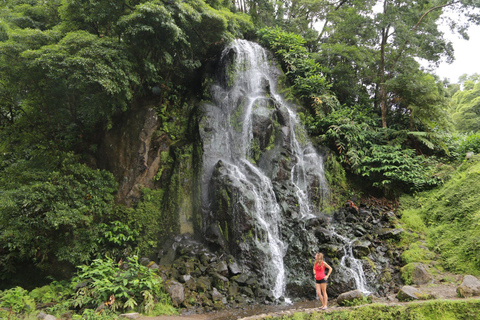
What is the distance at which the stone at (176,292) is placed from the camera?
6797 millimetres

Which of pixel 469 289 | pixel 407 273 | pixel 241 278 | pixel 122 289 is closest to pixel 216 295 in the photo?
pixel 241 278

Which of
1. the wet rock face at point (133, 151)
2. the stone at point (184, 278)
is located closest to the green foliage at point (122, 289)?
the stone at point (184, 278)

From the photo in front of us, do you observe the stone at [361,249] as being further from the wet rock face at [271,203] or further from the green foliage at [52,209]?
the green foliage at [52,209]

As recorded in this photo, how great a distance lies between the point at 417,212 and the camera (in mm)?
10078

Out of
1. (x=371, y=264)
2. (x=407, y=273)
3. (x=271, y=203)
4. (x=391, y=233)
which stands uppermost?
(x=271, y=203)

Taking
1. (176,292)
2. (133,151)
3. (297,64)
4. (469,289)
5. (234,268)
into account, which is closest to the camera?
(469,289)

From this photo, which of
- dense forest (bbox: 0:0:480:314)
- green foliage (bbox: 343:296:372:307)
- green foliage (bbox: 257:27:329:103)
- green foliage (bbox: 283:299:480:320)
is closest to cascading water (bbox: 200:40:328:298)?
dense forest (bbox: 0:0:480:314)

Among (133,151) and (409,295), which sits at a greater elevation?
(133,151)

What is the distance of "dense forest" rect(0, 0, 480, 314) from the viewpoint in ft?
25.1

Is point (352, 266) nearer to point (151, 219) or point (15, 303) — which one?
point (151, 219)

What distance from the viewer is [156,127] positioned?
1107 cm

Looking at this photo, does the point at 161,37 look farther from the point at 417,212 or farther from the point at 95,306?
the point at 417,212

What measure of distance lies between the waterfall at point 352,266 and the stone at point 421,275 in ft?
4.48

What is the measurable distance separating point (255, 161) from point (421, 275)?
21.7 feet
